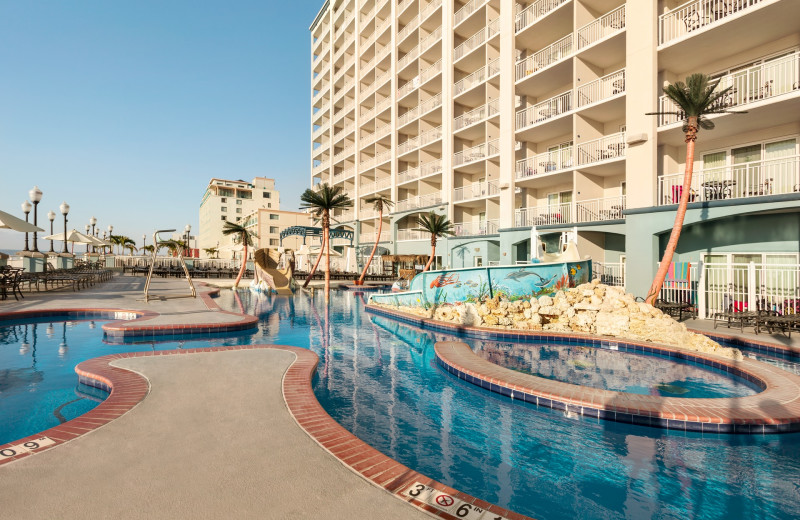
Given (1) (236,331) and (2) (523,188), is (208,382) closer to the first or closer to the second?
(1) (236,331)

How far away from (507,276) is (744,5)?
12715 millimetres

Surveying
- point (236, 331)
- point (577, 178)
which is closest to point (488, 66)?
point (577, 178)

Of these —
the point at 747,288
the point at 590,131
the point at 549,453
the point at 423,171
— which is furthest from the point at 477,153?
the point at 549,453

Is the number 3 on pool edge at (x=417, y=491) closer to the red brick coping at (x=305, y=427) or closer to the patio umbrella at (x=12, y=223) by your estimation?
the red brick coping at (x=305, y=427)

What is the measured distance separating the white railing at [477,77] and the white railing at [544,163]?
6.67m

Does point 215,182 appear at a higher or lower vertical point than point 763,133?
higher

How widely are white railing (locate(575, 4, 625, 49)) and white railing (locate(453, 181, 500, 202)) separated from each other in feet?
28.9

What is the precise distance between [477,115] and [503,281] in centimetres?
1735

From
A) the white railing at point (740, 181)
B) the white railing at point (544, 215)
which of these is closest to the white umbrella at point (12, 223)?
the white railing at point (544, 215)

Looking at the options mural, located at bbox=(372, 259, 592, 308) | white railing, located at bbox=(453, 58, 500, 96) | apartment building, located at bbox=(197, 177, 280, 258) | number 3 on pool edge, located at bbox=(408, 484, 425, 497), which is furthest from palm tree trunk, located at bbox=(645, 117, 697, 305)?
apartment building, located at bbox=(197, 177, 280, 258)

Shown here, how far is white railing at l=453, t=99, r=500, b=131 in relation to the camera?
23906mm

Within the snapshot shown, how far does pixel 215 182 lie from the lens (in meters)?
89.8

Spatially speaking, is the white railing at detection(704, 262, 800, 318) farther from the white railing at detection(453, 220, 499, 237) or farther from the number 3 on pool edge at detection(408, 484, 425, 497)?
the number 3 on pool edge at detection(408, 484, 425, 497)

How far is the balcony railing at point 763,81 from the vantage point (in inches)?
469
